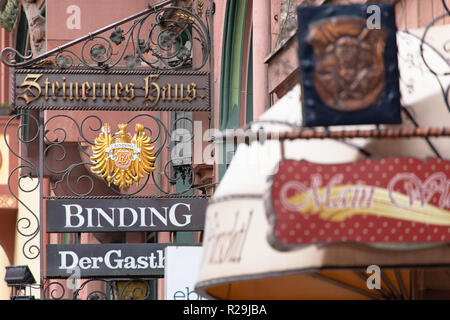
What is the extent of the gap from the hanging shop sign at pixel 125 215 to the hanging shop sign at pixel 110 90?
0.88 meters

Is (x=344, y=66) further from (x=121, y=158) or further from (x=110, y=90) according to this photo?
(x=121, y=158)

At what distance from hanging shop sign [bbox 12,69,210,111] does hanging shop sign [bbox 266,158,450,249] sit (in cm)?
562

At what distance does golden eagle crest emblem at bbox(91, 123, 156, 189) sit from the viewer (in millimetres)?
10727

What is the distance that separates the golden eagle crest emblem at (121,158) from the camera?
10.7 m

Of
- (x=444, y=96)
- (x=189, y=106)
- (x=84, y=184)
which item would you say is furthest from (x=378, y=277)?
(x=84, y=184)

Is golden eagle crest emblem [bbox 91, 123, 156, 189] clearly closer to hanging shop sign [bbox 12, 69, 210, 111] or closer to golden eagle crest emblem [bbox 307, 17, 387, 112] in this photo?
hanging shop sign [bbox 12, 69, 210, 111]

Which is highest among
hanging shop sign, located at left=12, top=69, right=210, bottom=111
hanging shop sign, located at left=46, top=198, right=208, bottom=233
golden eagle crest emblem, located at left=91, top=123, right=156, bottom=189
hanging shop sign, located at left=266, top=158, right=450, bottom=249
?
hanging shop sign, located at left=12, top=69, right=210, bottom=111

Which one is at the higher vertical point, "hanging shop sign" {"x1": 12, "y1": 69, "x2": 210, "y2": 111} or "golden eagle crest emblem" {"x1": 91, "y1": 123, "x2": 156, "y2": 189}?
"hanging shop sign" {"x1": 12, "y1": 69, "x2": 210, "y2": 111}

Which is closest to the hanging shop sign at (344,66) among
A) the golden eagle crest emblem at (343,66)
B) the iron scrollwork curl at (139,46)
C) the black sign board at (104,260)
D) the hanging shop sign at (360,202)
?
the golden eagle crest emblem at (343,66)

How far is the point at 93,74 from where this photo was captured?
1052cm

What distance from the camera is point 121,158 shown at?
1083cm

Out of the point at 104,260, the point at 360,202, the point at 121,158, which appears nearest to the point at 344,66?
the point at 360,202

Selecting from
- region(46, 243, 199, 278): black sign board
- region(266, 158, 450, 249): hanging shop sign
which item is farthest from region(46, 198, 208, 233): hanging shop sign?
region(266, 158, 450, 249): hanging shop sign
